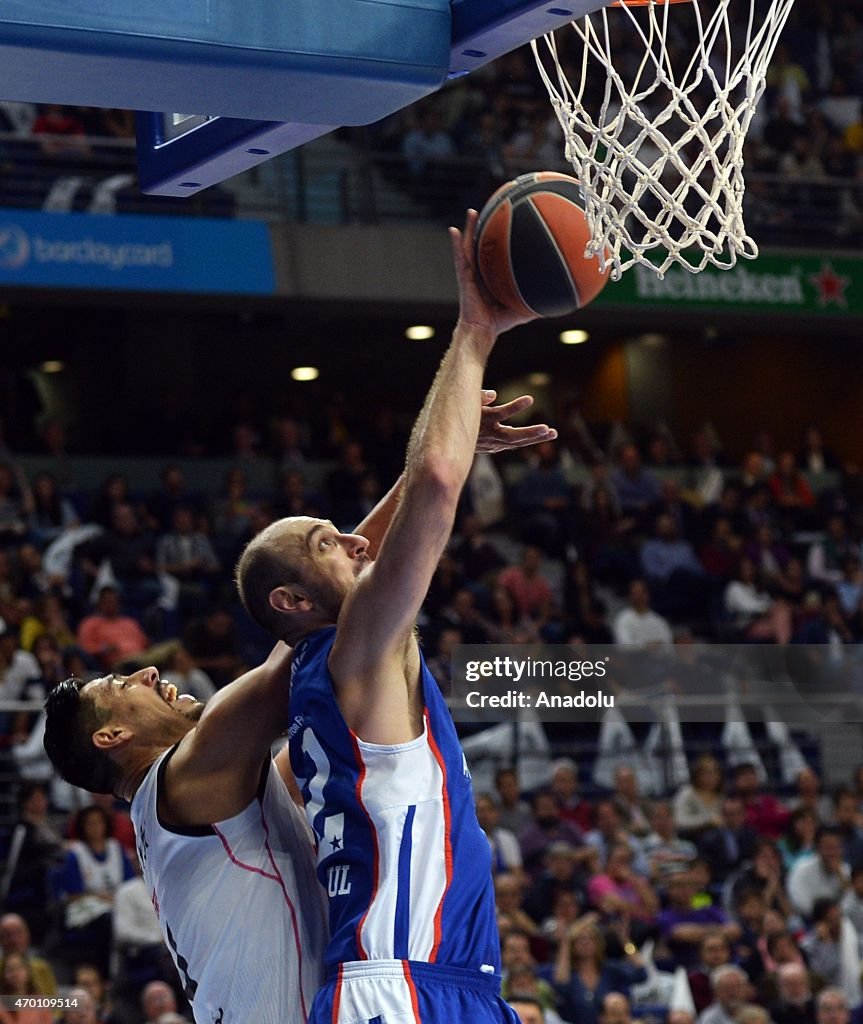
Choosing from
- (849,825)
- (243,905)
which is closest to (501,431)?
(243,905)

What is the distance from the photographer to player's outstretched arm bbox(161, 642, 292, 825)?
9.44 feet

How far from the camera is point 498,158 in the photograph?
1300cm

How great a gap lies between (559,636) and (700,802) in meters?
1.76

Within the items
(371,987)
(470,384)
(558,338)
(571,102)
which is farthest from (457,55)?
(558,338)

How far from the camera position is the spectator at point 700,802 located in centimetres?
928

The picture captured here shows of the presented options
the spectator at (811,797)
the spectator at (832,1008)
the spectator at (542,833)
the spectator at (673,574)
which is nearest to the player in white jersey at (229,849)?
the spectator at (832,1008)

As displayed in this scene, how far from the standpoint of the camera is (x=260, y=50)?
2.71 metres

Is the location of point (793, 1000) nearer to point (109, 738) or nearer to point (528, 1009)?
point (528, 1009)

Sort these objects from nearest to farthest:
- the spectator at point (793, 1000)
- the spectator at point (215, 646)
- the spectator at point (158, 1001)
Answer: the spectator at point (158, 1001) < the spectator at point (793, 1000) < the spectator at point (215, 646)

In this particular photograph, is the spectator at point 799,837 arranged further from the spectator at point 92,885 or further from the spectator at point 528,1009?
the spectator at point 92,885

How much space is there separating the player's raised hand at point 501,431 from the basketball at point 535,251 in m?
0.20

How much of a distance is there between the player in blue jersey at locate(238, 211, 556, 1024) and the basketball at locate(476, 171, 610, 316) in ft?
0.32

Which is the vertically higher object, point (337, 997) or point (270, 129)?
point (270, 129)

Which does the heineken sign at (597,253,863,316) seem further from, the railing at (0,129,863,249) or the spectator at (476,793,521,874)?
the spectator at (476,793,521,874)
